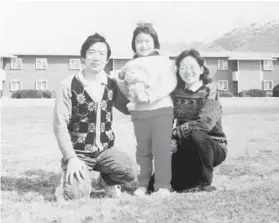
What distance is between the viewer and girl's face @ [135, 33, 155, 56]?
2.49 m

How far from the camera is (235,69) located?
24.0 meters

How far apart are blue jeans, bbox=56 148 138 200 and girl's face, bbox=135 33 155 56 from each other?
64 cm

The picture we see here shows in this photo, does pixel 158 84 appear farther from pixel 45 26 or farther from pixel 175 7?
pixel 45 26

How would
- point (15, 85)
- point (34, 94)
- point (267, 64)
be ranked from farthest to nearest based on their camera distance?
point (267, 64) < point (15, 85) < point (34, 94)

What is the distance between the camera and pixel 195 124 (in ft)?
8.21

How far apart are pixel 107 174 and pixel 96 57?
29.1 inches

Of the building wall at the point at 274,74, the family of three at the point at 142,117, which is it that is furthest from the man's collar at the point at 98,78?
the building wall at the point at 274,74

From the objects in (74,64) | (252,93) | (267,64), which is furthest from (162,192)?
(267,64)

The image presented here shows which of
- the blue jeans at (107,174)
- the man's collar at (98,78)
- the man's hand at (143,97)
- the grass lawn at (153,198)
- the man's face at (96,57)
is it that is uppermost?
the man's face at (96,57)

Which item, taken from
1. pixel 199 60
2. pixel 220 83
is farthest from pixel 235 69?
pixel 199 60

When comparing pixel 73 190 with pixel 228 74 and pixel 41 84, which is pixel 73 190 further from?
pixel 228 74

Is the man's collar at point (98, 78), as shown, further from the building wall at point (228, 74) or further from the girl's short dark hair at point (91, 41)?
the building wall at point (228, 74)

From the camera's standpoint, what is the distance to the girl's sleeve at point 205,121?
250 centimetres

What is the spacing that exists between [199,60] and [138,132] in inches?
23.1
